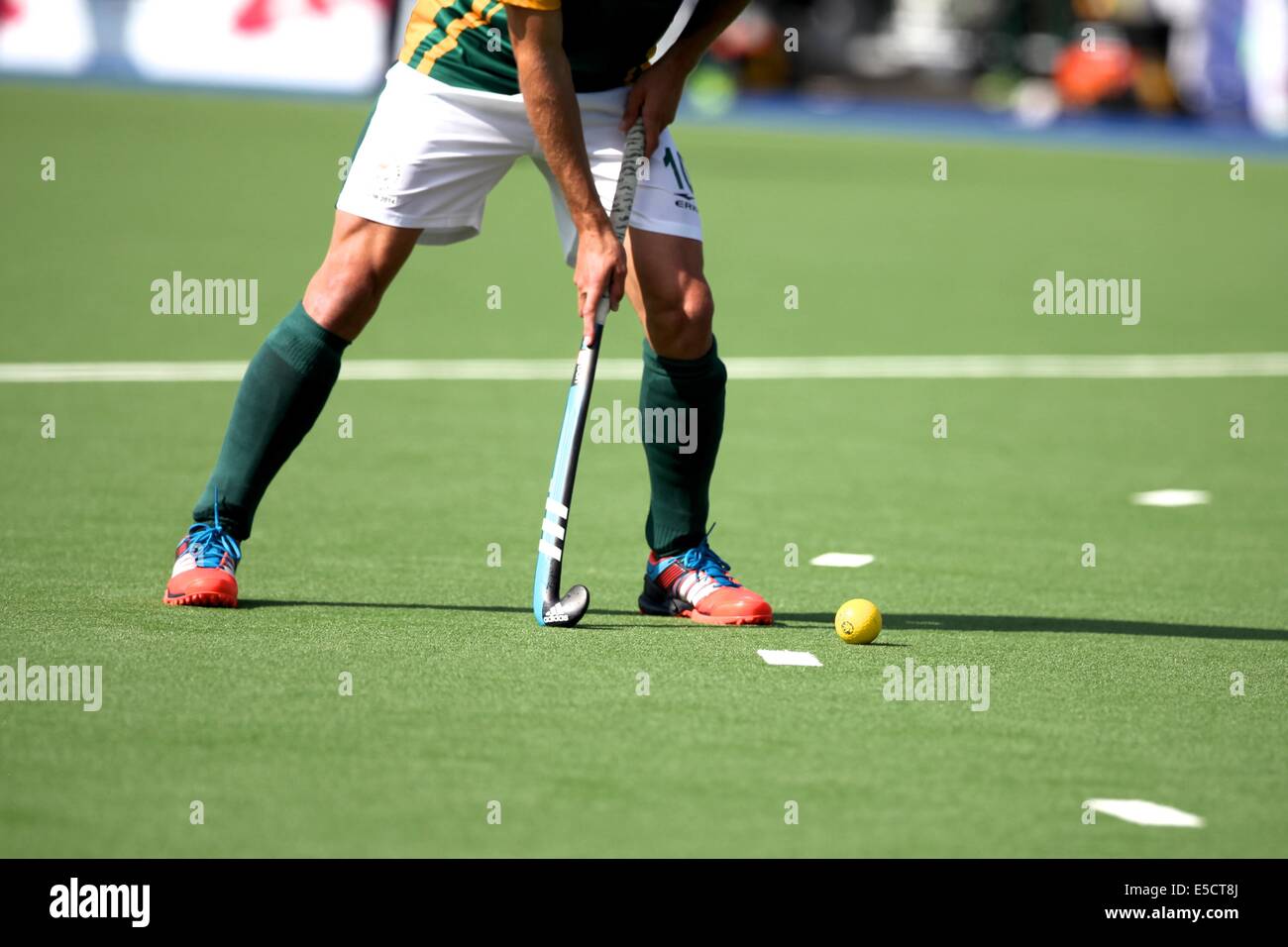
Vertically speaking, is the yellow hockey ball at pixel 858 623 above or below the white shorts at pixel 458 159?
below

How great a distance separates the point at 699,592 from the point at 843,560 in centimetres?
105

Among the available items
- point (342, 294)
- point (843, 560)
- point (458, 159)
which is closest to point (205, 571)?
point (342, 294)

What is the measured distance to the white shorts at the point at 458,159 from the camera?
16.6 ft

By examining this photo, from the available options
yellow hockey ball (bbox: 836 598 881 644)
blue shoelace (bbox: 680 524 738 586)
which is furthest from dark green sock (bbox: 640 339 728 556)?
yellow hockey ball (bbox: 836 598 881 644)

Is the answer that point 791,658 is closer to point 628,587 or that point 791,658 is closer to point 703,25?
point 628,587

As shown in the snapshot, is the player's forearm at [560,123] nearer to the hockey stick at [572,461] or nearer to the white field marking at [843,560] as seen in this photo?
the hockey stick at [572,461]

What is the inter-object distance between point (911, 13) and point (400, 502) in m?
31.5

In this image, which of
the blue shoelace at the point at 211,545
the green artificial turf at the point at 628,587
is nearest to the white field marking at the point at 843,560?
the green artificial turf at the point at 628,587

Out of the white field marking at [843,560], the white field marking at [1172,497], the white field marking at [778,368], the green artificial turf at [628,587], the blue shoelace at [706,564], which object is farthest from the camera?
the white field marking at [778,368]

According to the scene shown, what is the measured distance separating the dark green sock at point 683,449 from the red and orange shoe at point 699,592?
50 millimetres

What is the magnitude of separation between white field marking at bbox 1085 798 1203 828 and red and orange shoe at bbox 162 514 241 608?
2.27m

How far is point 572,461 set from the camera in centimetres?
517

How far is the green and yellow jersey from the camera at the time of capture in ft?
16.5
